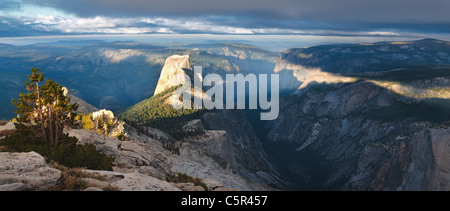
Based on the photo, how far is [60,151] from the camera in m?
26.1

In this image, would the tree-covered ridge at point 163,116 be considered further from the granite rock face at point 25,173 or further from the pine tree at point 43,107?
the granite rock face at point 25,173

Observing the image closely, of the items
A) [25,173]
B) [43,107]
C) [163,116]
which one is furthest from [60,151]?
[163,116]

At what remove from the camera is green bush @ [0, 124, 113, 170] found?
25.4 meters

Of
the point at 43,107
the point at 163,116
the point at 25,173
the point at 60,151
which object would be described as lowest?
the point at 163,116

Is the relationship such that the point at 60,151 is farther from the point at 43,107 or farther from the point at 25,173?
the point at 43,107

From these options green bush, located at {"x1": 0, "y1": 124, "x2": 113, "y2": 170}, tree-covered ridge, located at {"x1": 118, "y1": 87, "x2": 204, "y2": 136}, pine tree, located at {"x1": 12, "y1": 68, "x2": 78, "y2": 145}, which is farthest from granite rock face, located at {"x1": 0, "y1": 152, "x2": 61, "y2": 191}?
tree-covered ridge, located at {"x1": 118, "y1": 87, "x2": 204, "y2": 136}

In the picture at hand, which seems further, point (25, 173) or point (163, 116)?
point (163, 116)

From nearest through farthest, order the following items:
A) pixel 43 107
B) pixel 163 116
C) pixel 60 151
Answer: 1. pixel 60 151
2. pixel 43 107
3. pixel 163 116

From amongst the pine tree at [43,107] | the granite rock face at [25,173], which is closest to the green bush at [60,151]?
the pine tree at [43,107]

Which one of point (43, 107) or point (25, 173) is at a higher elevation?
point (43, 107)

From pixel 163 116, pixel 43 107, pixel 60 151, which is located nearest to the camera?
pixel 60 151

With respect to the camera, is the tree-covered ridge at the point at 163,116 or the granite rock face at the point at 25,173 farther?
the tree-covered ridge at the point at 163,116

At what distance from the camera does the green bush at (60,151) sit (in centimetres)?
2542

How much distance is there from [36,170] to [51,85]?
17.1 meters
